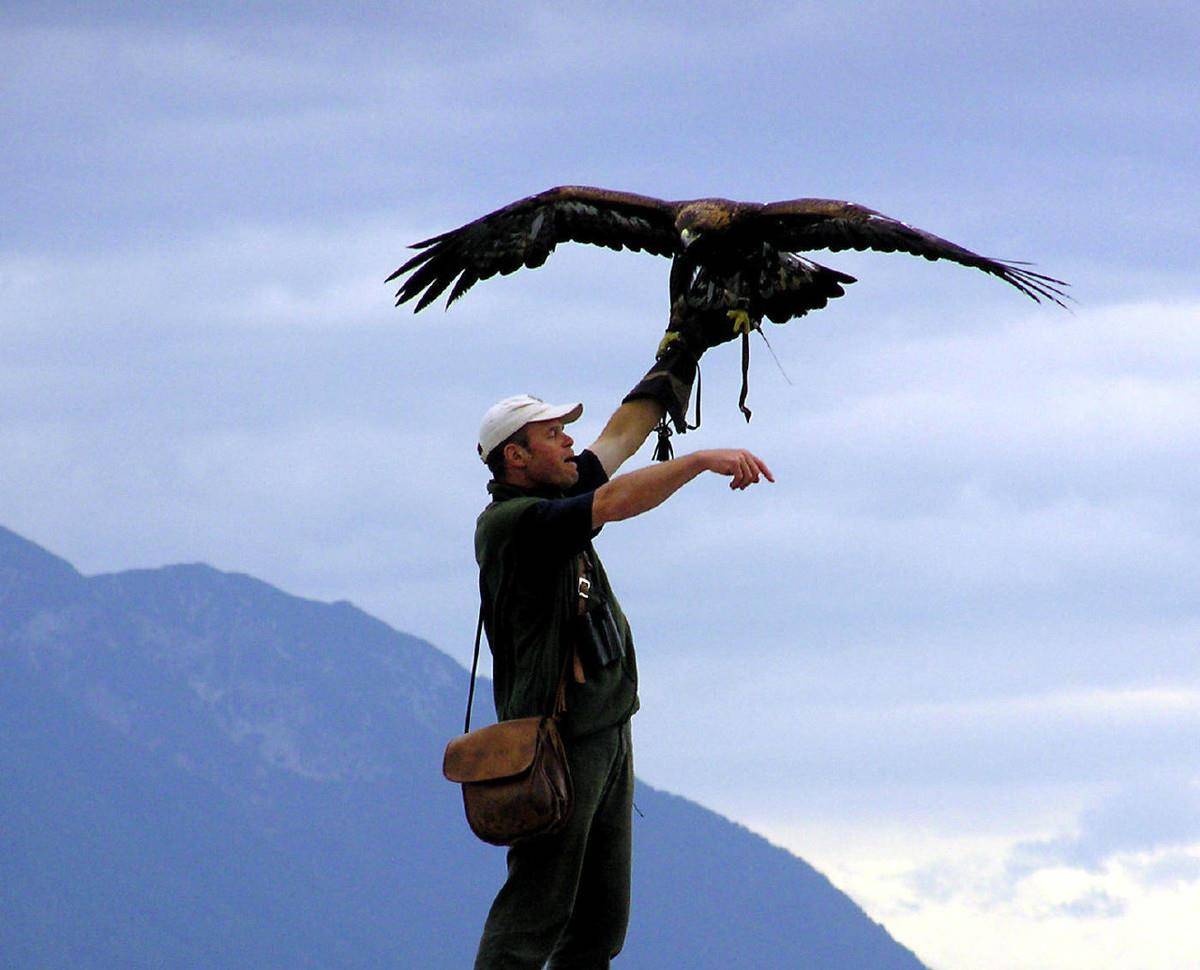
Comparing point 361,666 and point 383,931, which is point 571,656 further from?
point 361,666

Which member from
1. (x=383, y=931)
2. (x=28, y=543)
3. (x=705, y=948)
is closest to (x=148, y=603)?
(x=28, y=543)

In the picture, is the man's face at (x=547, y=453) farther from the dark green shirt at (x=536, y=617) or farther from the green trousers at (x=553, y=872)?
the green trousers at (x=553, y=872)

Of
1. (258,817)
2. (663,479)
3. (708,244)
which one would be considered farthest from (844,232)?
(258,817)

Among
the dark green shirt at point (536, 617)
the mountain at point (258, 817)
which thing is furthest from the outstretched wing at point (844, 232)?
Answer: the mountain at point (258, 817)

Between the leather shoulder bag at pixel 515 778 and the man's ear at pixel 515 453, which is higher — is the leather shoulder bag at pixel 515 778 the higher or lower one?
the lower one

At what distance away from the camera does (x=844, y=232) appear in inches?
265

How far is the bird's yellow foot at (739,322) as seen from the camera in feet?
20.9

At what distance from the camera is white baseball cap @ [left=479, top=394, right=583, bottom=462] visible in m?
5.38

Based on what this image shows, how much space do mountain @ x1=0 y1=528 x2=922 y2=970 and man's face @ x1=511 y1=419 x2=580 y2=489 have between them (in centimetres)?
10446

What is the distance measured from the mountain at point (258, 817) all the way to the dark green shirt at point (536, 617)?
10442 cm

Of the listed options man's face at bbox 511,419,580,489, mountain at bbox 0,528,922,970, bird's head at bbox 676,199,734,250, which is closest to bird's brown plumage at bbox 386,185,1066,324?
bird's head at bbox 676,199,734,250

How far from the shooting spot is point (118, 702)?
411ft

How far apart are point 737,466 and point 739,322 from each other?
163cm

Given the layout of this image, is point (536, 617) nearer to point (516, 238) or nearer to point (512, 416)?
point (512, 416)
